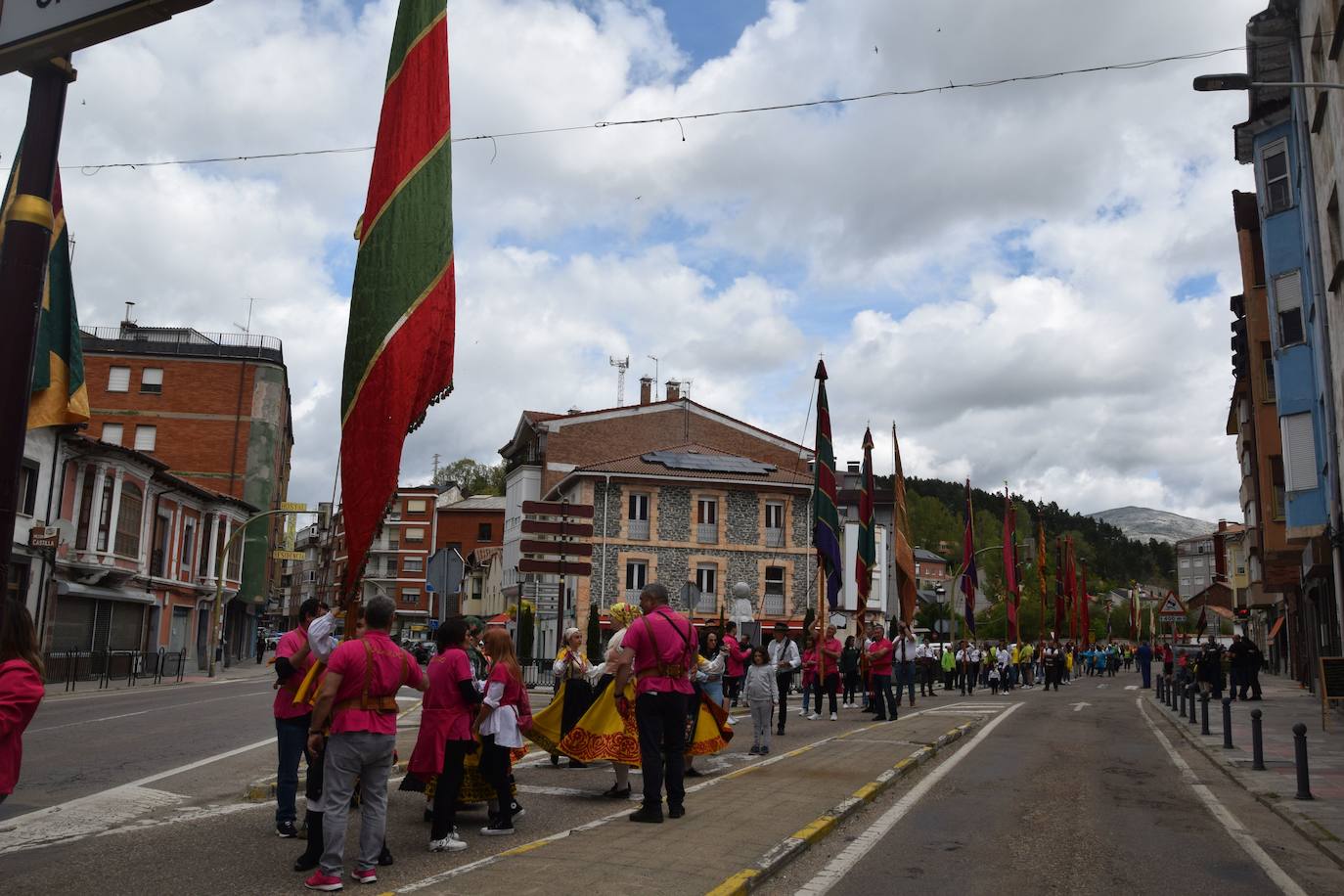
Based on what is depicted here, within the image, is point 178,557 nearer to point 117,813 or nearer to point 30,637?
point 117,813

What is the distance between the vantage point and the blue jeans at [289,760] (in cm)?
750

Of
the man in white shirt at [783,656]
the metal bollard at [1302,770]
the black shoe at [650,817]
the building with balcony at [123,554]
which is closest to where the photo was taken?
the black shoe at [650,817]

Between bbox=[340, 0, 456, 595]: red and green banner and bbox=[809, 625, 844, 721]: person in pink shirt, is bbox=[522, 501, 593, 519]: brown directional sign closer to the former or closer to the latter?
bbox=[809, 625, 844, 721]: person in pink shirt

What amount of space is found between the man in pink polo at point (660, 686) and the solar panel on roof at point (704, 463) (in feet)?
140

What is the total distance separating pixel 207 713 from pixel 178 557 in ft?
88.6

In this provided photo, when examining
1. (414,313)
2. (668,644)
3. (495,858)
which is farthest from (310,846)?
(414,313)

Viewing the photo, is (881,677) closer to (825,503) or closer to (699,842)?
(825,503)

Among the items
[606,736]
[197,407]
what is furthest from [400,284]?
[197,407]

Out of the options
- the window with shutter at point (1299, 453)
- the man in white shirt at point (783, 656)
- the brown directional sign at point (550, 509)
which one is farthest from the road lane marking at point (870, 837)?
the window with shutter at point (1299, 453)

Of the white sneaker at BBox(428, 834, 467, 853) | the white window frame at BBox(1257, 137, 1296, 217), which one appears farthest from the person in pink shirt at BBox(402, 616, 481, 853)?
the white window frame at BBox(1257, 137, 1296, 217)

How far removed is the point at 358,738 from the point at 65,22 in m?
3.90

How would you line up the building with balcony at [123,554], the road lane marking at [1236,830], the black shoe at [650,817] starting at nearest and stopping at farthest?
1. the road lane marking at [1236,830]
2. the black shoe at [650,817]
3. the building with balcony at [123,554]

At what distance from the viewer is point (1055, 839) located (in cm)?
807

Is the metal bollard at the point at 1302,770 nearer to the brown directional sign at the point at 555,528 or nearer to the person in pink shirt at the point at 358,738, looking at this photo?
the person in pink shirt at the point at 358,738
